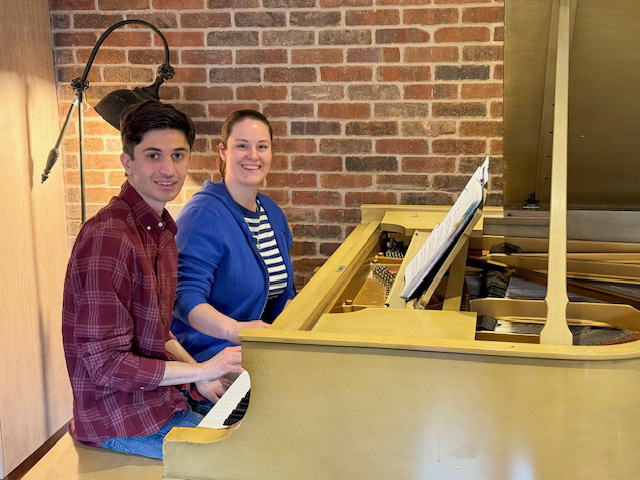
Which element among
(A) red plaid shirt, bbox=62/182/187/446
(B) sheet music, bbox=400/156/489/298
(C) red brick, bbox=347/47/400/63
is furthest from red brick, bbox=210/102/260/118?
(B) sheet music, bbox=400/156/489/298

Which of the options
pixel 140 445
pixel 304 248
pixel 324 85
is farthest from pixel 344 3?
pixel 140 445

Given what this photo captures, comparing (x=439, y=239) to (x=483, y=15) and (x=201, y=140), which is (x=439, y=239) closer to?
(x=483, y=15)

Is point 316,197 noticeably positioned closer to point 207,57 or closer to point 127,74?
point 207,57

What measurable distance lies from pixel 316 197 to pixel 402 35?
79 cm

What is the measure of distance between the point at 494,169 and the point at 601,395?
1.91 metres

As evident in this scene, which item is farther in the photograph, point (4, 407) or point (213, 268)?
point (4, 407)

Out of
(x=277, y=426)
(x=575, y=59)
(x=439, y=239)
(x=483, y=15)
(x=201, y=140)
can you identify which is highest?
(x=483, y=15)

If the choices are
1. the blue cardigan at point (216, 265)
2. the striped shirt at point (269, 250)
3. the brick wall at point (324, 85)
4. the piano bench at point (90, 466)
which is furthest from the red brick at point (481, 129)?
the piano bench at point (90, 466)

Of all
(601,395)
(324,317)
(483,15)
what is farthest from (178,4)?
(601,395)

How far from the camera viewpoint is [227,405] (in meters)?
1.84

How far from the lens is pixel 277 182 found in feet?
11.0

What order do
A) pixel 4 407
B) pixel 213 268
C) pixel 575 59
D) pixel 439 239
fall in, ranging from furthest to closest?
pixel 4 407 < pixel 213 268 < pixel 575 59 < pixel 439 239

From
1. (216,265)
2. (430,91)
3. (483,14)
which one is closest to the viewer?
(216,265)

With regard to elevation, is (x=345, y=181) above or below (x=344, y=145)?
below
